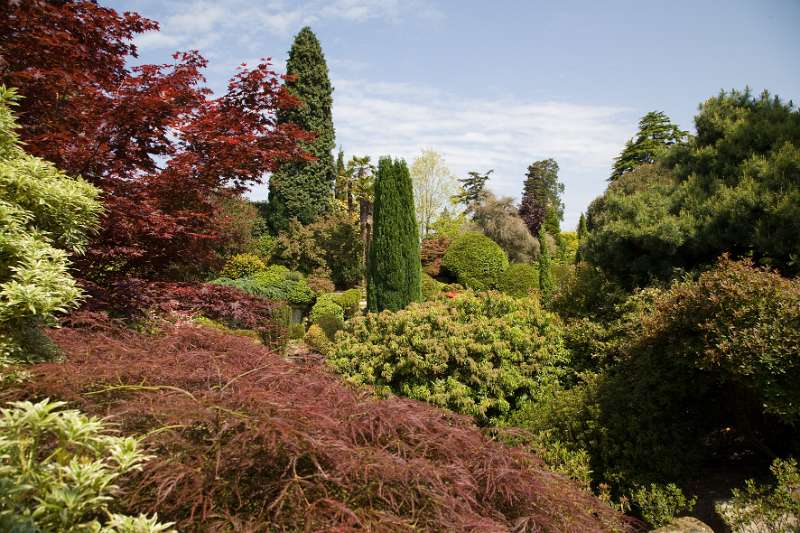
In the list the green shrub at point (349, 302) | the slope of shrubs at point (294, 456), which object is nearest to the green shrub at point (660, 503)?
the slope of shrubs at point (294, 456)

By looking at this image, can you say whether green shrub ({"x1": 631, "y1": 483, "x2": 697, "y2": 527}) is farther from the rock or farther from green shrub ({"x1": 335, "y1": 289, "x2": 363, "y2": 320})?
green shrub ({"x1": 335, "y1": 289, "x2": 363, "y2": 320})

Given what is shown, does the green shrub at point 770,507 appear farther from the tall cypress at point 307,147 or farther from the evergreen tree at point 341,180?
the evergreen tree at point 341,180

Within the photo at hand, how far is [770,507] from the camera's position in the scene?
3.49 meters

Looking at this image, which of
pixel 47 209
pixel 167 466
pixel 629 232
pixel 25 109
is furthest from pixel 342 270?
pixel 167 466

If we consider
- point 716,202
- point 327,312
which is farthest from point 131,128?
point 327,312

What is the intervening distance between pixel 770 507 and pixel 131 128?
5894 millimetres

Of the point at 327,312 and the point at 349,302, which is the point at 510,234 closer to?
the point at 349,302

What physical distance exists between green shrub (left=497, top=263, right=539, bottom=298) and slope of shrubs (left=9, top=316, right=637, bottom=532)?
16.5m

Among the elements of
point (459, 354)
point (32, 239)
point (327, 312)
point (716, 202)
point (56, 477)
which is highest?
point (716, 202)

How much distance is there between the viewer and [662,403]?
15.3 feet

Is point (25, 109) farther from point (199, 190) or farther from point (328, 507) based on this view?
point (328, 507)

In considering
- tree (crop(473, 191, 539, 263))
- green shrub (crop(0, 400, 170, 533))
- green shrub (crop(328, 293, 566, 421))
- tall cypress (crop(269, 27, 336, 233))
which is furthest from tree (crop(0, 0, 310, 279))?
tree (crop(473, 191, 539, 263))

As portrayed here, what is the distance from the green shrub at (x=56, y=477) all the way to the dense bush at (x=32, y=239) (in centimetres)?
89

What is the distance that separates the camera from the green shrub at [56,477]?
4.52 feet
